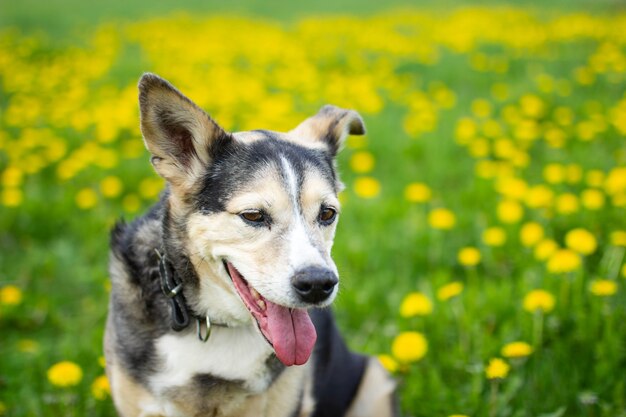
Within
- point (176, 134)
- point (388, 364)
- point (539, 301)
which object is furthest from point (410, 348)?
point (176, 134)

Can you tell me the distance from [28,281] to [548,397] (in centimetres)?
386

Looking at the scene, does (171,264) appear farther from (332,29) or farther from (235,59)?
(332,29)

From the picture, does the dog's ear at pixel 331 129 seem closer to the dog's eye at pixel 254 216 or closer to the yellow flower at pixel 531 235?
the dog's eye at pixel 254 216

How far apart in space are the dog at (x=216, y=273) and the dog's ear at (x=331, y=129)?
0.33 m

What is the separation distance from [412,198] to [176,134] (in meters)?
2.61

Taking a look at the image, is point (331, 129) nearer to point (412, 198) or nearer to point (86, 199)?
point (412, 198)

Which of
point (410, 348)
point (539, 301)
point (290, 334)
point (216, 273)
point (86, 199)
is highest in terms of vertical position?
point (216, 273)

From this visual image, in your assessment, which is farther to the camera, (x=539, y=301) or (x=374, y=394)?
(x=539, y=301)

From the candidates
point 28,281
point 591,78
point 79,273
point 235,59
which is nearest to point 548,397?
point 79,273

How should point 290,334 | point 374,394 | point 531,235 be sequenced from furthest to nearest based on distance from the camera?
point 531,235, point 374,394, point 290,334

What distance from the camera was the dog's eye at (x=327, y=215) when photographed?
8.95ft

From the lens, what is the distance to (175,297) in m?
2.65

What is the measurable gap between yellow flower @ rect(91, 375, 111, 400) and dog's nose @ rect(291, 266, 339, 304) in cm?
149

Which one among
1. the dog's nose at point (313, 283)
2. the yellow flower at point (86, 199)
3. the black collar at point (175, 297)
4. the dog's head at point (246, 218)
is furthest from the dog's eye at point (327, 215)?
the yellow flower at point (86, 199)
